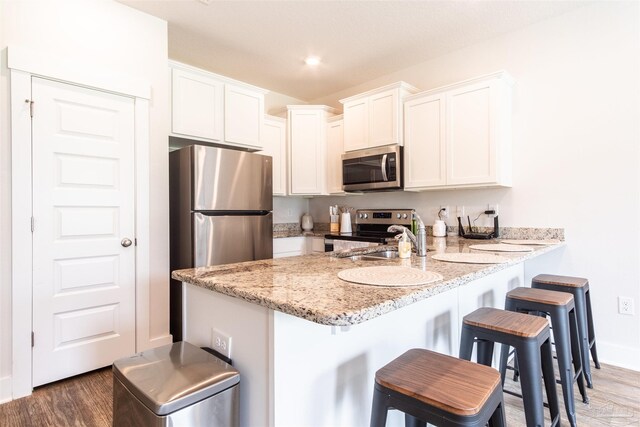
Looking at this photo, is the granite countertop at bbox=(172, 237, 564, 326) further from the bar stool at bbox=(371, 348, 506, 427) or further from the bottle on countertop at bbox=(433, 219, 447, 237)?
the bottle on countertop at bbox=(433, 219, 447, 237)

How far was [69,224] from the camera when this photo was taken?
2.24 metres

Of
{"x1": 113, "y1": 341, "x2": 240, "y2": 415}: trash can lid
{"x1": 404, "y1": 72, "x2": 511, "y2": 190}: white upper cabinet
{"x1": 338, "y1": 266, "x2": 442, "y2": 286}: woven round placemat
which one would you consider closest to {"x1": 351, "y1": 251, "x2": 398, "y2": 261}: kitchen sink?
{"x1": 338, "y1": 266, "x2": 442, "y2": 286}: woven round placemat

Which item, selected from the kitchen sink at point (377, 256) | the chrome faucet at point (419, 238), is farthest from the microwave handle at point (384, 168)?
the chrome faucet at point (419, 238)

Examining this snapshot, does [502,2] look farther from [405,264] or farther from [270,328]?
[270,328]

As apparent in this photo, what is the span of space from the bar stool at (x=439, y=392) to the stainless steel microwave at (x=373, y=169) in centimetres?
231

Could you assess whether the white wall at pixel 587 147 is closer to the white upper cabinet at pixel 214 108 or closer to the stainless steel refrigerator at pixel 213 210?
the stainless steel refrigerator at pixel 213 210

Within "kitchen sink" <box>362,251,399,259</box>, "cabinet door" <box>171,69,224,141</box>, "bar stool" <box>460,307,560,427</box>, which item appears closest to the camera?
"bar stool" <box>460,307,560,427</box>

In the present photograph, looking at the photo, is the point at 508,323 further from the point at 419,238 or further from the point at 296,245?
the point at 296,245

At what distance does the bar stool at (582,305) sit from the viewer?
208 centimetres

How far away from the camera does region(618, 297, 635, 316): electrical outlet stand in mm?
2402

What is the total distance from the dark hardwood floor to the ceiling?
2634mm

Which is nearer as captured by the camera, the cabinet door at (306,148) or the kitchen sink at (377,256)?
the kitchen sink at (377,256)

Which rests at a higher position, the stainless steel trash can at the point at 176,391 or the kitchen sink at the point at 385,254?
the kitchen sink at the point at 385,254

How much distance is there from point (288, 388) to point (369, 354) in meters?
0.40
